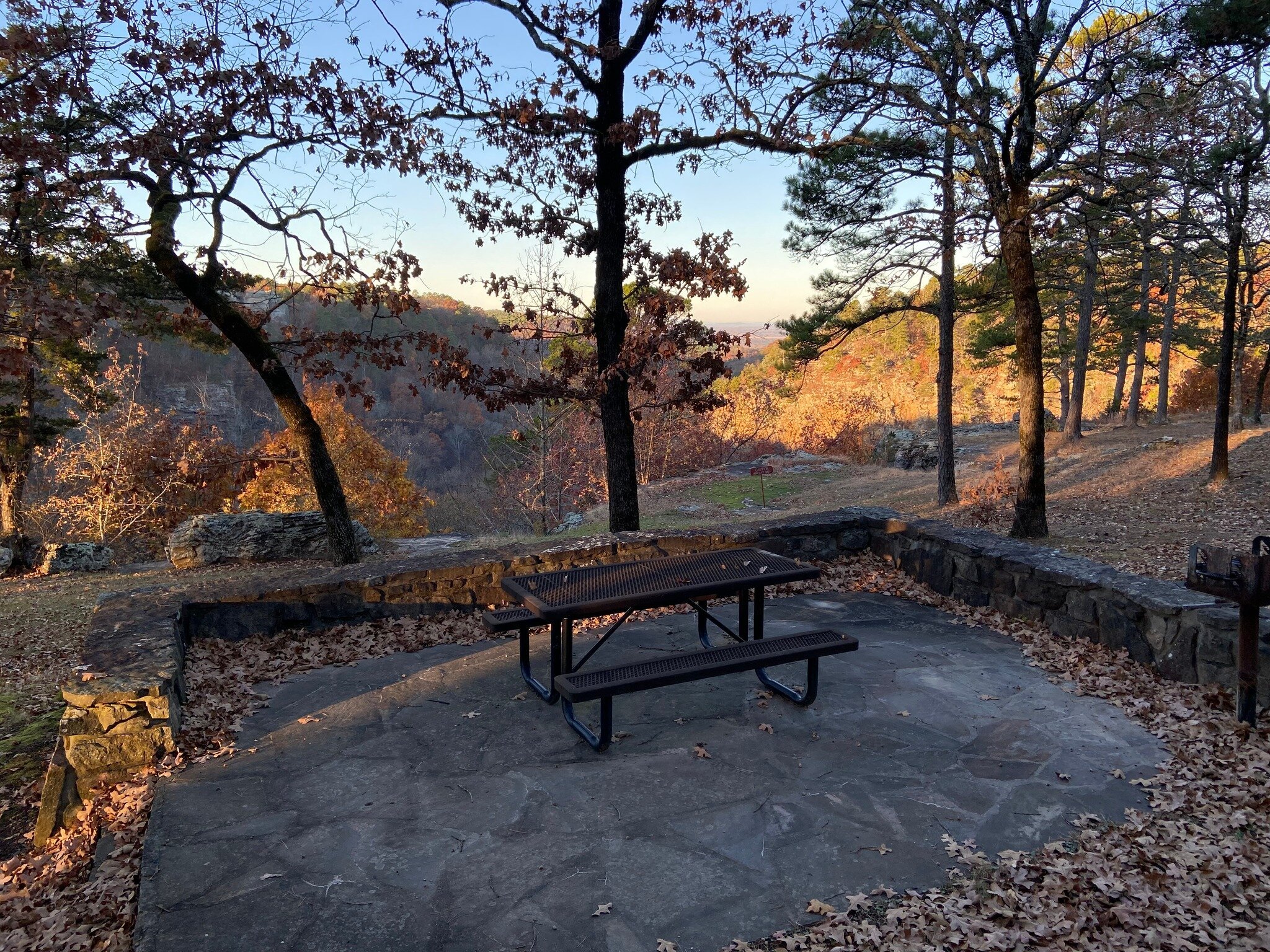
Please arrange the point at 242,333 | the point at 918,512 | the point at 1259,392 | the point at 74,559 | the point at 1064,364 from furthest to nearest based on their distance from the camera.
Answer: the point at 1064,364, the point at 1259,392, the point at 918,512, the point at 74,559, the point at 242,333

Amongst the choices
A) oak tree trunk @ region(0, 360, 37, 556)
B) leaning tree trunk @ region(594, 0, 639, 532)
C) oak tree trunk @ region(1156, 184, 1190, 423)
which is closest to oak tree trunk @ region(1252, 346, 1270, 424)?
oak tree trunk @ region(1156, 184, 1190, 423)

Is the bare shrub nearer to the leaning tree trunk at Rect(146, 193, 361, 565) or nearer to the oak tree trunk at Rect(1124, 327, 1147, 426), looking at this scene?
the oak tree trunk at Rect(1124, 327, 1147, 426)

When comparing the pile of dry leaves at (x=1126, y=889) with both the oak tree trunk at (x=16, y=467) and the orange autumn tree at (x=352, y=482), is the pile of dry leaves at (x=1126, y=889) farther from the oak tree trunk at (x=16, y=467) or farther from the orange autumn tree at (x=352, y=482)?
the orange autumn tree at (x=352, y=482)

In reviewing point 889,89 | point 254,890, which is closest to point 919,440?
point 889,89

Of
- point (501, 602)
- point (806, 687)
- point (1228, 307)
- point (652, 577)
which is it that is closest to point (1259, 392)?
point (1228, 307)

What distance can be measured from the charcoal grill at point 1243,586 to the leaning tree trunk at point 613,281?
4662 mm

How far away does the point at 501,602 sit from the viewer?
5703mm

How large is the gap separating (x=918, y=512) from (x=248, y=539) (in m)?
10.2

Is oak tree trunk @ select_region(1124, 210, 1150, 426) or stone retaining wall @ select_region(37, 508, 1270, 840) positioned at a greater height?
oak tree trunk @ select_region(1124, 210, 1150, 426)

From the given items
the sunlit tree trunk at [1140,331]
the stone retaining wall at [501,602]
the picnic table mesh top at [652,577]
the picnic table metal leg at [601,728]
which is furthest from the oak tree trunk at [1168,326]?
the picnic table metal leg at [601,728]

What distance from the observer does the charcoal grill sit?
314cm

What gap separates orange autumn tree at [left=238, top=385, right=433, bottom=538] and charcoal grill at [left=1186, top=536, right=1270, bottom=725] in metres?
16.7

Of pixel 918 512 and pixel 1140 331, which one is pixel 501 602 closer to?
pixel 918 512

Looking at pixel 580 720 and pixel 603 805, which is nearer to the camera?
pixel 603 805
